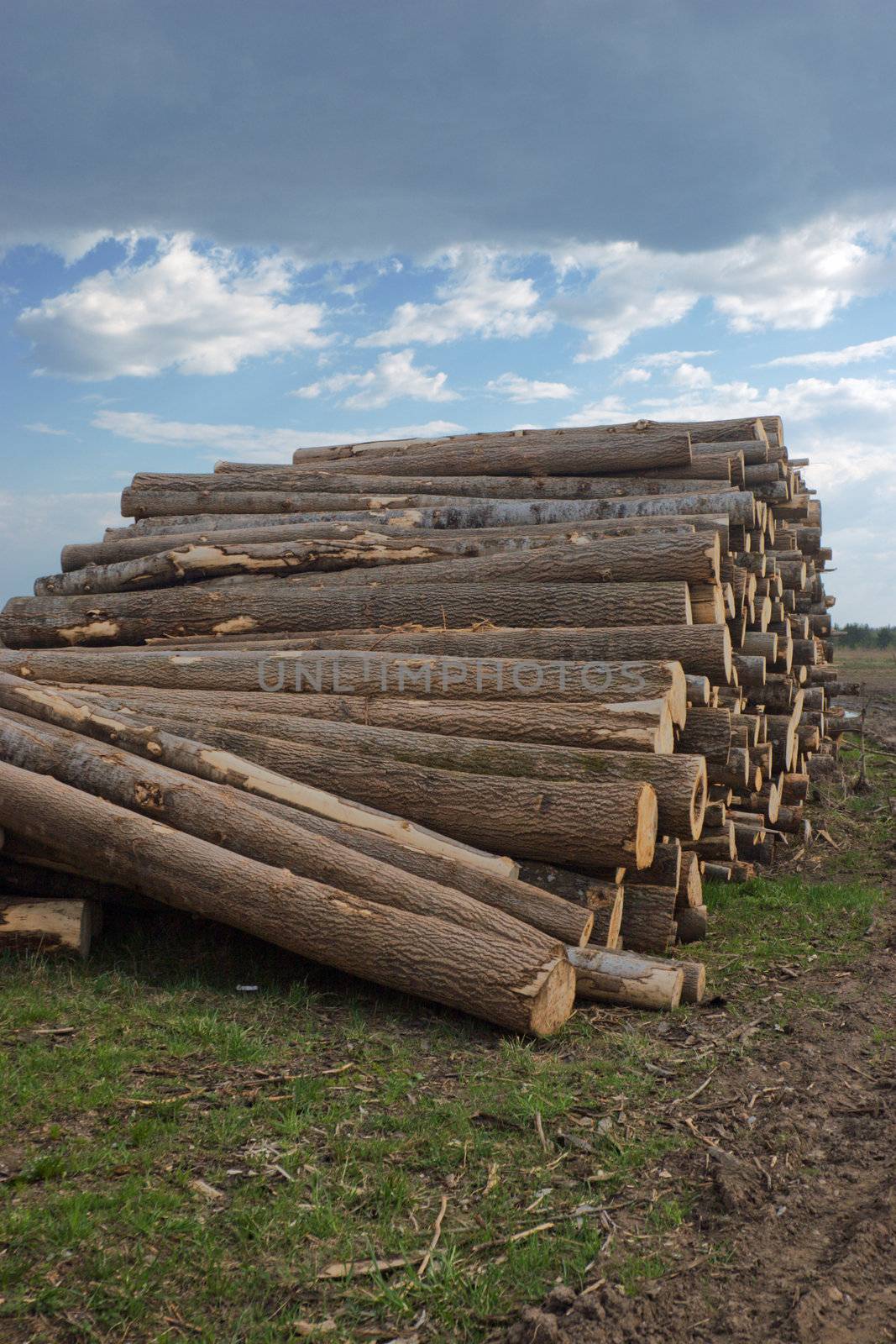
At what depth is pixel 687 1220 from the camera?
12.1 feet

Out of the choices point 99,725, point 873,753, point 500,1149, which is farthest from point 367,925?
point 873,753

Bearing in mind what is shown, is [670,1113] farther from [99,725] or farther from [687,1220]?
[99,725]

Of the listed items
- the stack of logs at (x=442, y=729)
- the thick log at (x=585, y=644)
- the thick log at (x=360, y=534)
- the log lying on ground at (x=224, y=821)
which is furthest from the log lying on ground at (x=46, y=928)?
the thick log at (x=360, y=534)

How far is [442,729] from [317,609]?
261 cm

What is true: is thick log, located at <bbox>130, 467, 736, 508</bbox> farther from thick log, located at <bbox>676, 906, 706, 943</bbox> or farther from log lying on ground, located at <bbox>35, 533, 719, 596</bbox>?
thick log, located at <bbox>676, 906, 706, 943</bbox>

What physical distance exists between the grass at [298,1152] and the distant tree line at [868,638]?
110ft

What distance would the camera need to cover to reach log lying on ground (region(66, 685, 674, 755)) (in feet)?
22.0

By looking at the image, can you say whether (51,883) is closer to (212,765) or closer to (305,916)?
(212,765)

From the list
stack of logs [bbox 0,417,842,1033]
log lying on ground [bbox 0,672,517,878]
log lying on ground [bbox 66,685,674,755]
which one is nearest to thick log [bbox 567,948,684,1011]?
stack of logs [bbox 0,417,842,1033]

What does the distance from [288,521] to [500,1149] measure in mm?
8853

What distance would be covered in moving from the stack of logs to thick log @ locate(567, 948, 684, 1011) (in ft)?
0.05

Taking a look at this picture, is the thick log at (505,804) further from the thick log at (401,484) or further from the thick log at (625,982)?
the thick log at (401,484)

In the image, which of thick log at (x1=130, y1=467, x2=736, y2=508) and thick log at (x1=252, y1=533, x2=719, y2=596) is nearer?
thick log at (x1=252, y1=533, x2=719, y2=596)

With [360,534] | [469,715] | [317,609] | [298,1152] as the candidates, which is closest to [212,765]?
[469,715]
